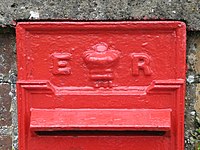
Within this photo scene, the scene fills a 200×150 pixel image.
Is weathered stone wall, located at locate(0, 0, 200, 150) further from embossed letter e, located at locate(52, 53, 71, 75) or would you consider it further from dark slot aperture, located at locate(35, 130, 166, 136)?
dark slot aperture, located at locate(35, 130, 166, 136)

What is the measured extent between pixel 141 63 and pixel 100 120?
0.63 feet

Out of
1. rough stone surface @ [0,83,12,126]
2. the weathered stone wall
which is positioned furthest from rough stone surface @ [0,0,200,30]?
rough stone surface @ [0,83,12,126]

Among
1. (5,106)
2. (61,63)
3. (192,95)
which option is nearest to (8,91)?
(5,106)

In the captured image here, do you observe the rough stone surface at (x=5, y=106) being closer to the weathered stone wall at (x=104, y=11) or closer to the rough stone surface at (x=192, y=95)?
the weathered stone wall at (x=104, y=11)

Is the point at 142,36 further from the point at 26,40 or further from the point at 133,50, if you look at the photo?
the point at 26,40

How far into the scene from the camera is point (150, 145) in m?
1.36

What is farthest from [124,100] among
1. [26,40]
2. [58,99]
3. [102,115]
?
[26,40]

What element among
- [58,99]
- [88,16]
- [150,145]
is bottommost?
[150,145]

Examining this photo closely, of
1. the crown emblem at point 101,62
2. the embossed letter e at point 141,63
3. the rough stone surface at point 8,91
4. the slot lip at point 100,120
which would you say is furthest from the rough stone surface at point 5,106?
the embossed letter e at point 141,63

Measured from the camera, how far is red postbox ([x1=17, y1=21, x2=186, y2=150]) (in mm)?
1316

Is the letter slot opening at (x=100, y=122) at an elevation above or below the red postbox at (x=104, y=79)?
below

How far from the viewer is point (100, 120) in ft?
4.27

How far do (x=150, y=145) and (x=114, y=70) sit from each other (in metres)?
0.23

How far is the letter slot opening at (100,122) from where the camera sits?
1277mm
